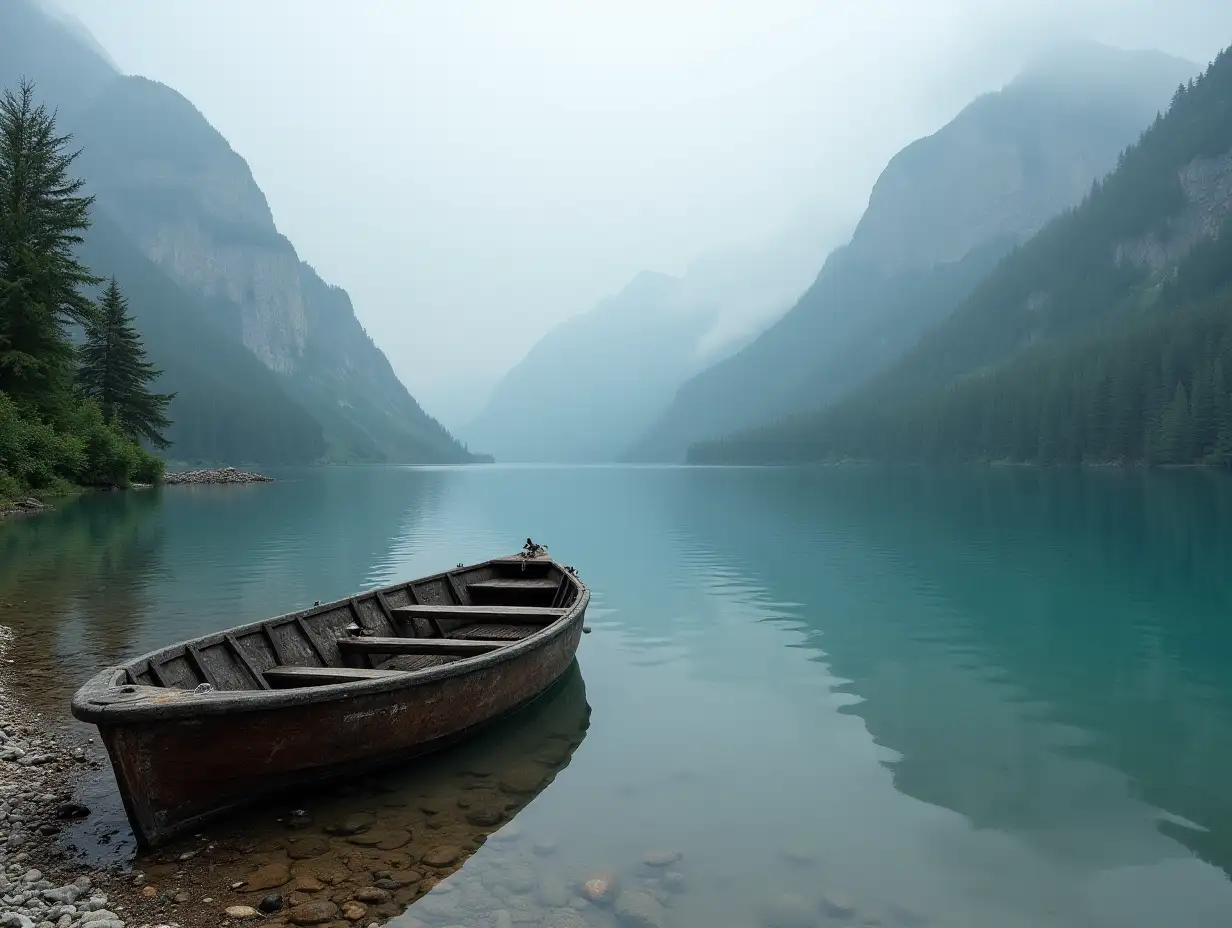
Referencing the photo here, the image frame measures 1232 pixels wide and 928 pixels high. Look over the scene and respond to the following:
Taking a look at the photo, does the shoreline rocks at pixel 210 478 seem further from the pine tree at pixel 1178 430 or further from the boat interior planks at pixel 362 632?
the pine tree at pixel 1178 430

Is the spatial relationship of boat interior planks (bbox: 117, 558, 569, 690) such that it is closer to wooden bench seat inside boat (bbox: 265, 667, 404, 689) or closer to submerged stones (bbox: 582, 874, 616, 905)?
wooden bench seat inside boat (bbox: 265, 667, 404, 689)

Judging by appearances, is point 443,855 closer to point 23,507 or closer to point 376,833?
point 376,833

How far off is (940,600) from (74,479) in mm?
57737

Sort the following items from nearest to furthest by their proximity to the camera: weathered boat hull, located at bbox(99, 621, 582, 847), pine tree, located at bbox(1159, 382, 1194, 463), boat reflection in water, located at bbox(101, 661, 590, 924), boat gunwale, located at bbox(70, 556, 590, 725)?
1. boat gunwale, located at bbox(70, 556, 590, 725)
2. boat reflection in water, located at bbox(101, 661, 590, 924)
3. weathered boat hull, located at bbox(99, 621, 582, 847)
4. pine tree, located at bbox(1159, 382, 1194, 463)

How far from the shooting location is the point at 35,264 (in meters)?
44.5

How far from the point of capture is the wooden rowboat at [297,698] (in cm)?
736

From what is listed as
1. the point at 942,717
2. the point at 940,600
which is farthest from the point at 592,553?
the point at 942,717

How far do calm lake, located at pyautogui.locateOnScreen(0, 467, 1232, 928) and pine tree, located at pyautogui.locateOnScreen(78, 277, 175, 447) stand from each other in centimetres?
3854

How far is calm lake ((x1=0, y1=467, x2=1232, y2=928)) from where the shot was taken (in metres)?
7.59

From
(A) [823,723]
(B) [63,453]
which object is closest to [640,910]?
(A) [823,723]

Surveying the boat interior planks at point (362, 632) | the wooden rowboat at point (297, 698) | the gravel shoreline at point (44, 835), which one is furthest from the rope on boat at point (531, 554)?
the gravel shoreline at point (44, 835)

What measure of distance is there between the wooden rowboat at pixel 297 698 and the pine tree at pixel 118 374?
206ft

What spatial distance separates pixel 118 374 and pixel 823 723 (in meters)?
72.4

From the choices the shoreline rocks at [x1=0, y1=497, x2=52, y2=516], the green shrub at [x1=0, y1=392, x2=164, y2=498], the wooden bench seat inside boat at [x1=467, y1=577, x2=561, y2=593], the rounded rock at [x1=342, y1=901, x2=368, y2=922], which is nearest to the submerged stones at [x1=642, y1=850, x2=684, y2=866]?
the rounded rock at [x1=342, y1=901, x2=368, y2=922]
